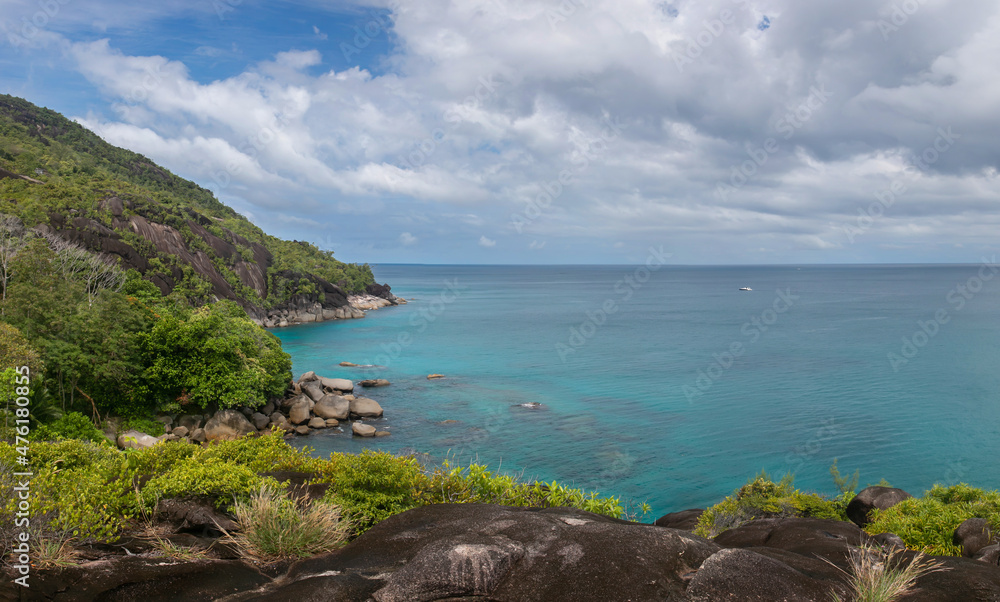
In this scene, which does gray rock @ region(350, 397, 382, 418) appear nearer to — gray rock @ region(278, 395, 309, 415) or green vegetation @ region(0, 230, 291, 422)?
gray rock @ region(278, 395, 309, 415)

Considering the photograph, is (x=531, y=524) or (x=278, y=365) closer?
(x=531, y=524)

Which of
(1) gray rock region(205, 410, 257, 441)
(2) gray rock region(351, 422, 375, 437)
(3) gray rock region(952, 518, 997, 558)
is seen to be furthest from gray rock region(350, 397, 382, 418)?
(3) gray rock region(952, 518, 997, 558)

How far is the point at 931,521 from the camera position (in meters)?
12.8

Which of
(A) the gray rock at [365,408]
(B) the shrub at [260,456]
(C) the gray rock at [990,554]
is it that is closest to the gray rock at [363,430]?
(A) the gray rock at [365,408]

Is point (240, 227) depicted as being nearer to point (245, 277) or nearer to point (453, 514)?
point (245, 277)

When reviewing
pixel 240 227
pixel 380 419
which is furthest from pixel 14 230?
pixel 240 227

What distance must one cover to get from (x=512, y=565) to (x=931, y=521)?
38.1ft

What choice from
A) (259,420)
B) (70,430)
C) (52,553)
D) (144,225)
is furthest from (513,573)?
(144,225)

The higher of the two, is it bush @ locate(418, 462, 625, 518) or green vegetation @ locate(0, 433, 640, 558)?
green vegetation @ locate(0, 433, 640, 558)

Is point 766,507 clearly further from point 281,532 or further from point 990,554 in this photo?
point 281,532

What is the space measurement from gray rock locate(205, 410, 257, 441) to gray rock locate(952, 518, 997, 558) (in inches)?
1298

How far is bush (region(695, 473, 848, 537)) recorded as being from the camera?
1717 cm

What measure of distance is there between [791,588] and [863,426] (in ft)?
128

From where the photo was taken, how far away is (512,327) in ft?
284
